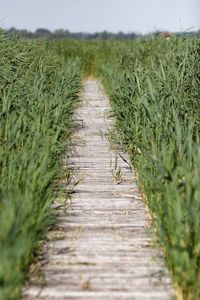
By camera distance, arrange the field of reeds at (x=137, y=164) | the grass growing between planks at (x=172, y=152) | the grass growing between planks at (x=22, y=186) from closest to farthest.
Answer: the grass growing between planks at (x=22, y=186), the field of reeds at (x=137, y=164), the grass growing between planks at (x=172, y=152)

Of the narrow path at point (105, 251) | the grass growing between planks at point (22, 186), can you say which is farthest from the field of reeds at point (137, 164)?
the narrow path at point (105, 251)

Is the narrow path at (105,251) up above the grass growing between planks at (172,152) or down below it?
below

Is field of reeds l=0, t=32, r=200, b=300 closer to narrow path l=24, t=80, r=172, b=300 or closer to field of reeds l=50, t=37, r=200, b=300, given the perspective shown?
field of reeds l=50, t=37, r=200, b=300

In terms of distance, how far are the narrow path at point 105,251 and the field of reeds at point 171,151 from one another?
12 centimetres

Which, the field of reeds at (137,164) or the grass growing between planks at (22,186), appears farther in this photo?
the field of reeds at (137,164)

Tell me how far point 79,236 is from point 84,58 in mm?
18807

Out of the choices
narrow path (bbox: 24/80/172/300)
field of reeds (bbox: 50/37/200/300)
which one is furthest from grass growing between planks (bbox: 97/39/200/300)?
narrow path (bbox: 24/80/172/300)

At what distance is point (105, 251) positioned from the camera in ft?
11.6

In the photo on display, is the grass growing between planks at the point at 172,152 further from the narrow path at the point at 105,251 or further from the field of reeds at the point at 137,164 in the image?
the narrow path at the point at 105,251

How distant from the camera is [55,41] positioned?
83.2ft

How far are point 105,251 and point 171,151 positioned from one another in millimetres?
868

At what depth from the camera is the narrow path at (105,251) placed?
3.01 metres

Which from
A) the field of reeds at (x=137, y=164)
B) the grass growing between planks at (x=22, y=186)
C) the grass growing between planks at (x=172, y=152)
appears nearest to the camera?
the grass growing between planks at (x=22, y=186)

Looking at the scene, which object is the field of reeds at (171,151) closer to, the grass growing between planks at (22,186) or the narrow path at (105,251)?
the narrow path at (105,251)
